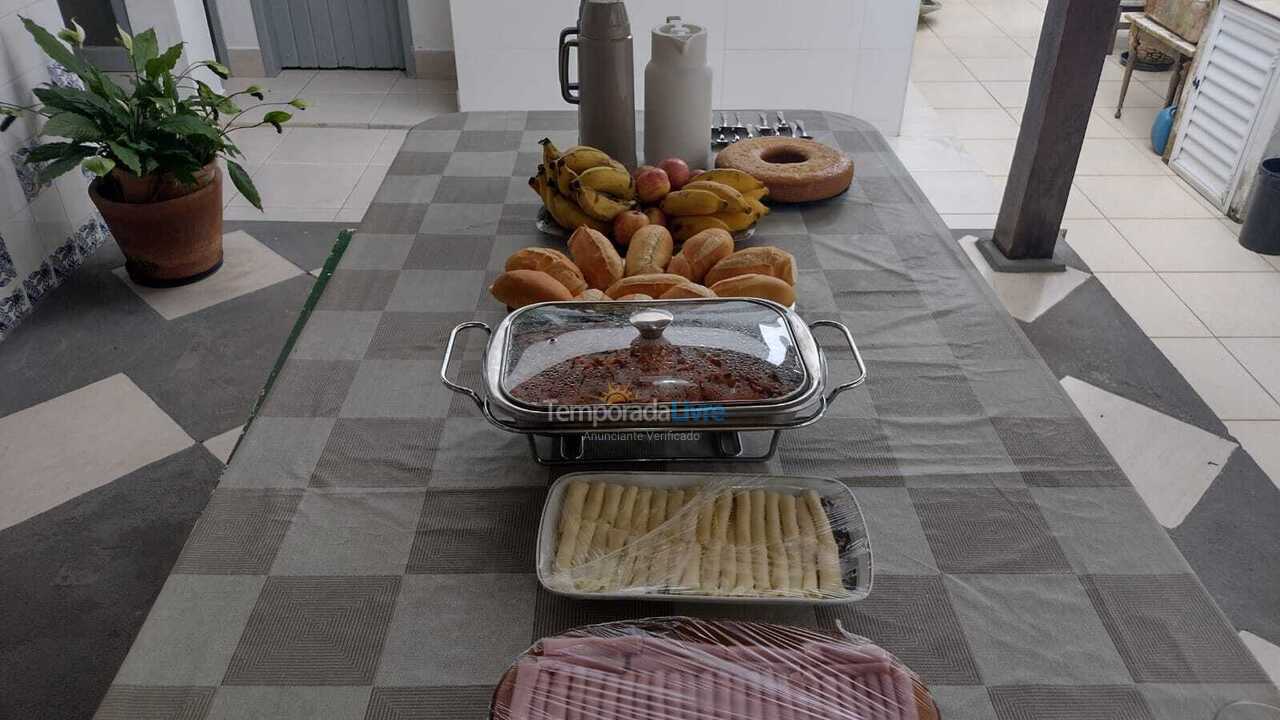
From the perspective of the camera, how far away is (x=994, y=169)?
3600mm

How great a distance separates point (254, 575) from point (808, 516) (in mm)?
511

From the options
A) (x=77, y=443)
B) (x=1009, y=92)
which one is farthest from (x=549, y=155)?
(x=1009, y=92)

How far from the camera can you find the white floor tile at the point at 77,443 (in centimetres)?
188

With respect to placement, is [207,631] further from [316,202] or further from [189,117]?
[316,202]

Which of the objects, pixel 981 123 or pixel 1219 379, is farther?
pixel 981 123

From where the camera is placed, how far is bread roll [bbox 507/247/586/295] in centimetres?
115

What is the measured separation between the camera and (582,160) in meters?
1.39

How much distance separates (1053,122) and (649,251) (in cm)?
175

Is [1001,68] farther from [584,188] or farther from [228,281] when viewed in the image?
[584,188]

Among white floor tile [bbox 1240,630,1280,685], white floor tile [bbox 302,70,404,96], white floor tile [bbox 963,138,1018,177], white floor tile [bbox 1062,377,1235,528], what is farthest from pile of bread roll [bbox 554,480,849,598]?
white floor tile [bbox 302,70,404,96]

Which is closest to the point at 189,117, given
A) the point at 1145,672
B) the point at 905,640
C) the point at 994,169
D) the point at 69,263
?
the point at 69,263

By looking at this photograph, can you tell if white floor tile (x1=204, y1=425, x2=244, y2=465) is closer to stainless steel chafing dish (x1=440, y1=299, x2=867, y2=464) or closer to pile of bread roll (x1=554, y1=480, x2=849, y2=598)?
stainless steel chafing dish (x1=440, y1=299, x2=867, y2=464)

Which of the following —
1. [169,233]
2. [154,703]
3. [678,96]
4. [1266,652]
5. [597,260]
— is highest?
[678,96]

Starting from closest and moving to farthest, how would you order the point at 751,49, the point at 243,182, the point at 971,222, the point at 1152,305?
the point at 243,182 → the point at 1152,305 → the point at 971,222 → the point at 751,49
